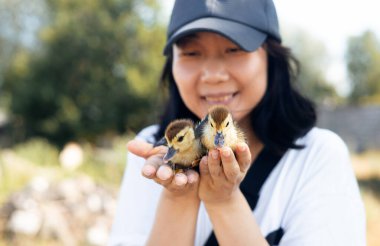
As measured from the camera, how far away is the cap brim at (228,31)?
1.89 m

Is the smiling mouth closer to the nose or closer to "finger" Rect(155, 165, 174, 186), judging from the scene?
the nose

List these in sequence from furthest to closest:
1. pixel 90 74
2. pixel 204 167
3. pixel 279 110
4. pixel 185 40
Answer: pixel 90 74
pixel 279 110
pixel 185 40
pixel 204 167

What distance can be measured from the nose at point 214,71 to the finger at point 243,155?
1.78 feet

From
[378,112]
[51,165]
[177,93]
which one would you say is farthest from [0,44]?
[177,93]

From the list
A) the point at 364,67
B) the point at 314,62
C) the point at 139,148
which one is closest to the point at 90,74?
the point at 314,62

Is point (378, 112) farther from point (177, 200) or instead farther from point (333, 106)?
point (177, 200)

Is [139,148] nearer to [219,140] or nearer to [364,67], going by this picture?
[219,140]

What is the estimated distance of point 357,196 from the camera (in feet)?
6.25

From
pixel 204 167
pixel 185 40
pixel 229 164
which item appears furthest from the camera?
pixel 185 40

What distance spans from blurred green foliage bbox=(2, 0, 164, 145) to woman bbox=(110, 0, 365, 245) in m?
17.3

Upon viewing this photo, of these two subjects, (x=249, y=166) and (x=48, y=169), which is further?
(x=48, y=169)

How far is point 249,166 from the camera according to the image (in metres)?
1.81

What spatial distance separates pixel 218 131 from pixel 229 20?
26.3 inches

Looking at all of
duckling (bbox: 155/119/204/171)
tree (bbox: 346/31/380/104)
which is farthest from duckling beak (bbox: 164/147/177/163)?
tree (bbox: 346/31/380/104)
